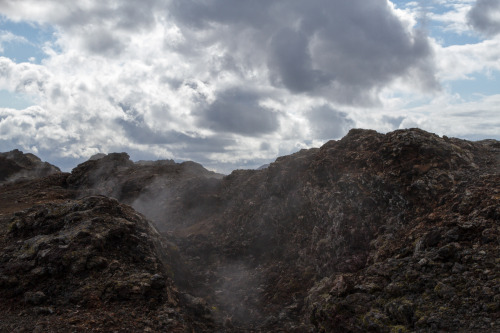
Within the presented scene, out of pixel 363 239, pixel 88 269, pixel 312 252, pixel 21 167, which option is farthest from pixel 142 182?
pixel 363 239

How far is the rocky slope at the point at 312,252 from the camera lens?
37.6 ft

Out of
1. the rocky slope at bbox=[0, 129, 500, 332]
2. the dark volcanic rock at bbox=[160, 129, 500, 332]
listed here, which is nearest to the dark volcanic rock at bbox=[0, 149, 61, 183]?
the rocky slope at bbox=[0, 129, 500, 332]

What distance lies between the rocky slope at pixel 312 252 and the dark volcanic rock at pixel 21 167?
80.2 ft

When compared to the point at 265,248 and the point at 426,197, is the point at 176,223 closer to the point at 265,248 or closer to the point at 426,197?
the point at 265,248

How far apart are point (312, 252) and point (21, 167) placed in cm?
5338

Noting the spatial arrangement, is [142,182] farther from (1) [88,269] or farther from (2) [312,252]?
(2) [312,252]

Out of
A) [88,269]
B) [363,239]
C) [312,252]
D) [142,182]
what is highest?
[142,182]

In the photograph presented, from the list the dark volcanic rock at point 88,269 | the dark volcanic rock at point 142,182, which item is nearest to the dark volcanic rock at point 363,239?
the dark volcanic rock at point 88,269

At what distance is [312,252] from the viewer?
20.4 metres

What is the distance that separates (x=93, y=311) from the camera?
13203 mm

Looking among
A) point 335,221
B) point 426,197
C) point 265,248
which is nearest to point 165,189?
point 265,248

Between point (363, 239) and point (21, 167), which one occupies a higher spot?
point (21, 167)

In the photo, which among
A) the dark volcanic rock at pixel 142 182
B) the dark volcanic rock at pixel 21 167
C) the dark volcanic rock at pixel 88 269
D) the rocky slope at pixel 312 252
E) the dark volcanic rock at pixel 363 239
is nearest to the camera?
the dark volcanic rock at pixel 363 239

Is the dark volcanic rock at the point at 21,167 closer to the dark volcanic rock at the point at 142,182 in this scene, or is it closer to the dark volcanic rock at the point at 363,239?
the dark volcanic rock at the point at 142,182
